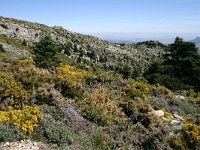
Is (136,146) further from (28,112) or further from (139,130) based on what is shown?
(28,112)

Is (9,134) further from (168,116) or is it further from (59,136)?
(168,116)

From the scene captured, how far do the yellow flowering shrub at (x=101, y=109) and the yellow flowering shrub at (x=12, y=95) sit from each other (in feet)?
7.39

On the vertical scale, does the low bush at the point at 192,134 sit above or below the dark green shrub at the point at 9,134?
below

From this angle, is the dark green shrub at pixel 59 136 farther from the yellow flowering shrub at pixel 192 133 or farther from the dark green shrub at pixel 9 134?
the yellow flowering shrub at pixel 192 133

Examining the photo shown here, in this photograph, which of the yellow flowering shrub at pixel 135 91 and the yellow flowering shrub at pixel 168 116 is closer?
the yellow flowering shrub at pixel 168 116

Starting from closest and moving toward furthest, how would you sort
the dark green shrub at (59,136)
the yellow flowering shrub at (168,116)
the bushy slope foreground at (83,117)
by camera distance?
the dark green shrub at (59,136), the bushy slope foreground at (83,117), the yellow flowering shrub at (168,116)

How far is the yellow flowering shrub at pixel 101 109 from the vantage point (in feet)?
41.8

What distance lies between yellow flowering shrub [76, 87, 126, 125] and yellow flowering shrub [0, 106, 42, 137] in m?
2.62

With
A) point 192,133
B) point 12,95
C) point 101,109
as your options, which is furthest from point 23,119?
point 192,133

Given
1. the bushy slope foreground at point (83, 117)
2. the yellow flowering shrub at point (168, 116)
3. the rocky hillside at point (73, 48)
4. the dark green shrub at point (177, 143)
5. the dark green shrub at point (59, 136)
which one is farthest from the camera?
the rocky hillside at point (73, 48)

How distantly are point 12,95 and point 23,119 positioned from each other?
2146mm

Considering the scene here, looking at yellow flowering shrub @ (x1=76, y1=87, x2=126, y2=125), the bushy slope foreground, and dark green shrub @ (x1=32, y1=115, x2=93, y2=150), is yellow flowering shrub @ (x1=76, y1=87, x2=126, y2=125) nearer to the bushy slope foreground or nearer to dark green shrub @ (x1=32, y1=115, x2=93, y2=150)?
the bushy slope foreground

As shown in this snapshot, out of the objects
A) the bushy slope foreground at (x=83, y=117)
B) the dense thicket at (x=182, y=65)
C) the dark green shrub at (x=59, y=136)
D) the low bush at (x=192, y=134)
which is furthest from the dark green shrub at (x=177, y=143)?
the dense thicket at (x=182, y=65)

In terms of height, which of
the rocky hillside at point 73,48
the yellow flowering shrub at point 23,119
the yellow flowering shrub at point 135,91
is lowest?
the rocky hillside at point 73,48
